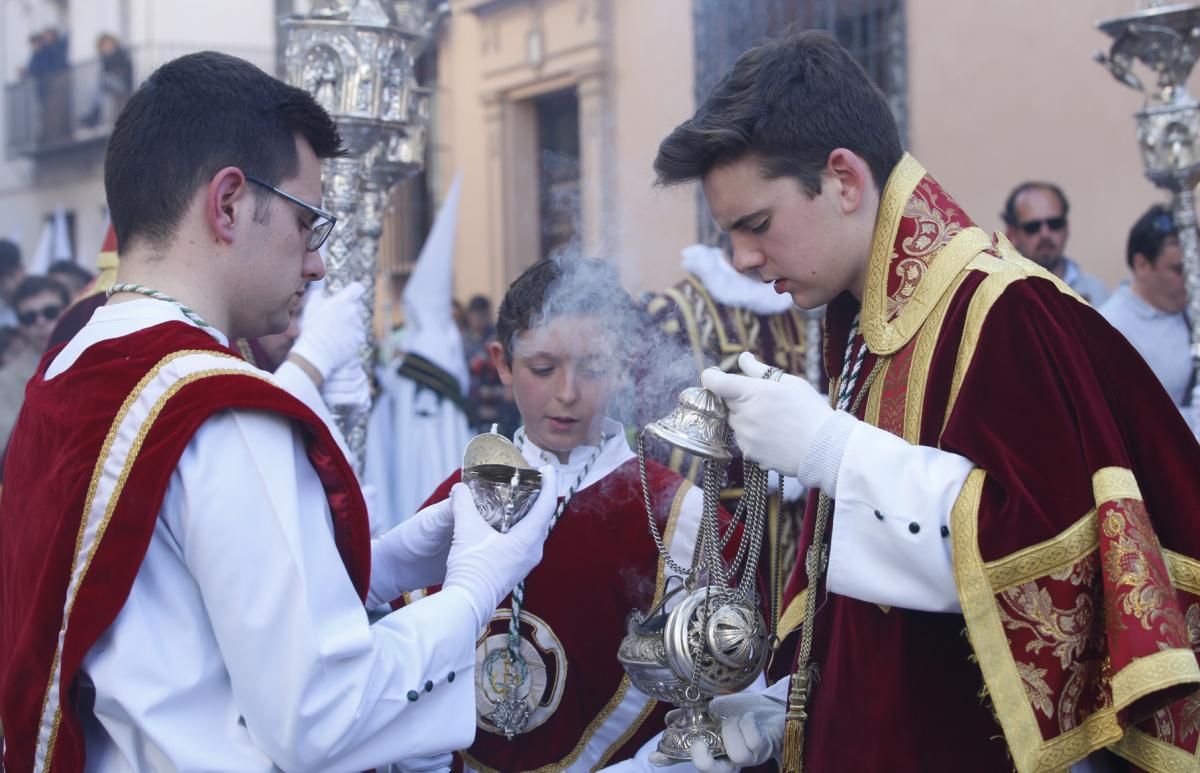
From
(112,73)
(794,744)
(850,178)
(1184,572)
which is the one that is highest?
(112,73)

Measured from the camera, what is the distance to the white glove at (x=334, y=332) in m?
4.25

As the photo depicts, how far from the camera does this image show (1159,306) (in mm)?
5570

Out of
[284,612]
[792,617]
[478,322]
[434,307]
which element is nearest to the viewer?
[284,612]

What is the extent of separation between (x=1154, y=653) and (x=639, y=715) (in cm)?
123

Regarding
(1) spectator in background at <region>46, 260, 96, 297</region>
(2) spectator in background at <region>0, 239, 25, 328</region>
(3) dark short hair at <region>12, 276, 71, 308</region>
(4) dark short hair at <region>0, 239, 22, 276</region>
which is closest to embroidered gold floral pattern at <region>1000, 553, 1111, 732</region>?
(3) dark short hair at <region>12, 276, 71, 308</region>

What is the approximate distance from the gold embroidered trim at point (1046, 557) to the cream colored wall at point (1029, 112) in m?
5.92

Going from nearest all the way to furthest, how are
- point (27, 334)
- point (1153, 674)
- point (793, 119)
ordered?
point (1153, 674) < point (793, 119) < point (27, 334)

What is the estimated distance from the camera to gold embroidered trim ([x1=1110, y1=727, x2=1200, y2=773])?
2100 mm

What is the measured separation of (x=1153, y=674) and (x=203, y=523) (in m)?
1.33

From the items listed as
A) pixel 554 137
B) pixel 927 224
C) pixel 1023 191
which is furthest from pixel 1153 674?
pixel 554 137

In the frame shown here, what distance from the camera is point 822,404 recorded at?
7.25 ft

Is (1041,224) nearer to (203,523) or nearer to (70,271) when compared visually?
(203,523)

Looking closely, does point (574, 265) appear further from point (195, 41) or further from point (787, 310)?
point (195, 41)

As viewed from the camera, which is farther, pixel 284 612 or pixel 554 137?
pixel 554 137
